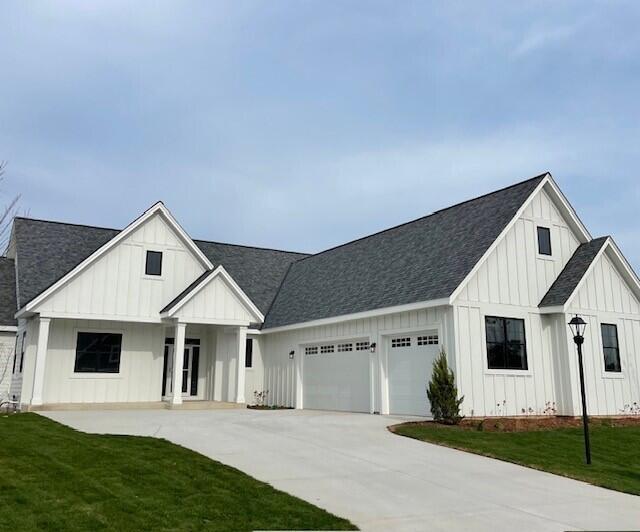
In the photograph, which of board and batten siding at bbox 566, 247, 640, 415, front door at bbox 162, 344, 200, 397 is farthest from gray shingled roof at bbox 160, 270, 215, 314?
board and batten siding at bbox 566, 247, 640, 415

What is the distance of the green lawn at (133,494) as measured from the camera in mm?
6539

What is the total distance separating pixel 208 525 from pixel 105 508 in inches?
53.6

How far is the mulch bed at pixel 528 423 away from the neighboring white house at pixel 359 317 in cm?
56

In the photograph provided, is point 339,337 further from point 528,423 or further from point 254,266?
point 254,266

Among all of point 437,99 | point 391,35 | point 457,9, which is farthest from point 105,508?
point 437,99

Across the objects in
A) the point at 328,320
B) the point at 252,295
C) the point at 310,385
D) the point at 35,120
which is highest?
the point at 35,120

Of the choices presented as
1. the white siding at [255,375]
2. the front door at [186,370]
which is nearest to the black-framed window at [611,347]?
the white siding at [255,375]

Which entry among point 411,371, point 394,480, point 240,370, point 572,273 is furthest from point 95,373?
point 572,273

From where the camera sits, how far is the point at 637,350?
19.6 meters

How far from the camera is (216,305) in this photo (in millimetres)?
21594

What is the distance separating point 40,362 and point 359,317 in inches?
408

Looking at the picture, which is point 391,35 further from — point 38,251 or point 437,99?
point 38,251

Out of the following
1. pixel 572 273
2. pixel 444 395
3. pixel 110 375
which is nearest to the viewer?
pixel 444 395

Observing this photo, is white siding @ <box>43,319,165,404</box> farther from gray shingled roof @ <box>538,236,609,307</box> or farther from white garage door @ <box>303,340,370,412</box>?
gray shingled roof @ <box>538,236,609,307</box>
